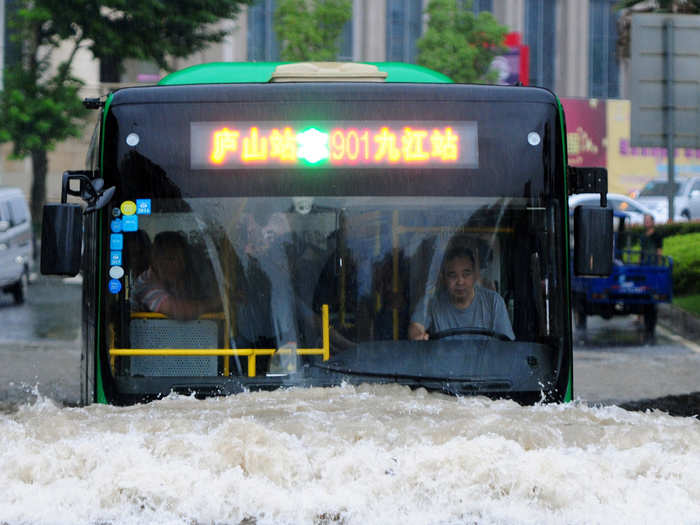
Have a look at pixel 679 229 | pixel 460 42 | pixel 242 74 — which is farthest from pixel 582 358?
pixel 460 42

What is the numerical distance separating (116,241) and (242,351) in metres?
0.89

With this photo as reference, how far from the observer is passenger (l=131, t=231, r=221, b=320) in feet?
22.2

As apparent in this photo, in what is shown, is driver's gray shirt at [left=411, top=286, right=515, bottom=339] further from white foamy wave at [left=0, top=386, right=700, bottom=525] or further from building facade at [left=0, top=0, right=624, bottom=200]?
building facade at [left=0, top=0, right=624, bottom=200]

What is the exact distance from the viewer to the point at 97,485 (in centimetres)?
496

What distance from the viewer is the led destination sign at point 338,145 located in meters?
6.78

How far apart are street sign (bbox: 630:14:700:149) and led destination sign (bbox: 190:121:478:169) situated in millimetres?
12227

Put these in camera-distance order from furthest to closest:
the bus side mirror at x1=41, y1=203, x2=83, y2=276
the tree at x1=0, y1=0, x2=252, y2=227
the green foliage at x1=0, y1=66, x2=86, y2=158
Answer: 1. the green foliage at x1=0, y1=66, x2=86, y2=158
2. the tree at x1=0, y1=0, x2=252, y2=227
3. the bus side mirror at x1=41, y1=203, x2=83, y2=276

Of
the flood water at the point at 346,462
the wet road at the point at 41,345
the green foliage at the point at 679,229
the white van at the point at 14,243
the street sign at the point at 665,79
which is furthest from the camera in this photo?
the green foliage at the point at 679,229

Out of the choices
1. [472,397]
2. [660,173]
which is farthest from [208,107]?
[660,173]

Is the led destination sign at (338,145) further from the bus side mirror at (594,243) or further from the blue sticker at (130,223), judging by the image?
the bus side mirror at (594,243)

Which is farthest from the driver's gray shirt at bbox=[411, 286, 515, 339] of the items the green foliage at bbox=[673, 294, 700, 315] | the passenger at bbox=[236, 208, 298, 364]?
the green foliage at bbox=[673, 294, 700, 315]

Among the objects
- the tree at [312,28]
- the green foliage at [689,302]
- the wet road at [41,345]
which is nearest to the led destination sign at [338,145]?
the wet road at [41,345]

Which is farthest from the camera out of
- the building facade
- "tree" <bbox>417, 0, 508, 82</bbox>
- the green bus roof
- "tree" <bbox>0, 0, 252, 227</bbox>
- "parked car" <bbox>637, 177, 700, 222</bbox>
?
the building facade

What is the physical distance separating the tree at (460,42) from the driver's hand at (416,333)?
43.1m
